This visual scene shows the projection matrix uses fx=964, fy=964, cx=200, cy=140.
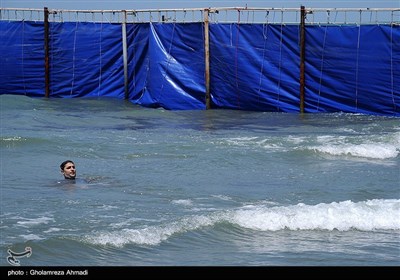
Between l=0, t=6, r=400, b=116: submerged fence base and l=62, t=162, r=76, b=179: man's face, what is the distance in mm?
9153

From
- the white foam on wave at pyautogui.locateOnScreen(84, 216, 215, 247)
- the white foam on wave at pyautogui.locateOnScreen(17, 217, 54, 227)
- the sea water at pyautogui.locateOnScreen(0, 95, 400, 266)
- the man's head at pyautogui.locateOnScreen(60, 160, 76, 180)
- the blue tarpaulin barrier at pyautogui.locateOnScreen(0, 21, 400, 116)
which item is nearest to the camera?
the sea water at pyautogui.locateOnScreen(0, 95, 400, 266)

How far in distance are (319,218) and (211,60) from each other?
38.8 ft

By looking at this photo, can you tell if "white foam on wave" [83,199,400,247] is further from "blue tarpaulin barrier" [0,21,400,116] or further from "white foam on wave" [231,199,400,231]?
"blue tarpaulin barrier" [0,21,400,116]

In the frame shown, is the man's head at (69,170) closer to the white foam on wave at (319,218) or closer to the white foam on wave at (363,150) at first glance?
the white foam on wave at (319,218)

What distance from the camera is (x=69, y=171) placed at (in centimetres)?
1527

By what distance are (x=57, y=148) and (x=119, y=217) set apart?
676 centimetres

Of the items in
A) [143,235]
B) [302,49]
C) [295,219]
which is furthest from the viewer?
[302,49]

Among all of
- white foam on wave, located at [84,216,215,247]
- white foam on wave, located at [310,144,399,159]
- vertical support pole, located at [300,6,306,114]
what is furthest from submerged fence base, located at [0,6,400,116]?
white foam on wave, located at [84,216,215,247]

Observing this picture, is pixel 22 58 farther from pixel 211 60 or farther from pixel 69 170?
pixel 69 170

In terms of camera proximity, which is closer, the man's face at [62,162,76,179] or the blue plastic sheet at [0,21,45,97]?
the man's face at [62,162,76,179]

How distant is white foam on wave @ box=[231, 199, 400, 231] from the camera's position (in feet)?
41.7

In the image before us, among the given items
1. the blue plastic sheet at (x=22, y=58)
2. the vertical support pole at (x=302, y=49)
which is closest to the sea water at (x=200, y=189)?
the vertical support pole at (x=302, y=49)

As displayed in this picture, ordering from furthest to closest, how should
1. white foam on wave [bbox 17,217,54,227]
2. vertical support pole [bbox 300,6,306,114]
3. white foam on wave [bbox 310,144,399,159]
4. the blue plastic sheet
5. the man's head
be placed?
the blue plastic sheet → vertical support pole [bbox 300,6,306,114] → white foam on wave [bbox 310,144,399,159] → the man's head → white foam on wave [bbox 17,217,54,227]

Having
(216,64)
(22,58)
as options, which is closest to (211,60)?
(216,64)
